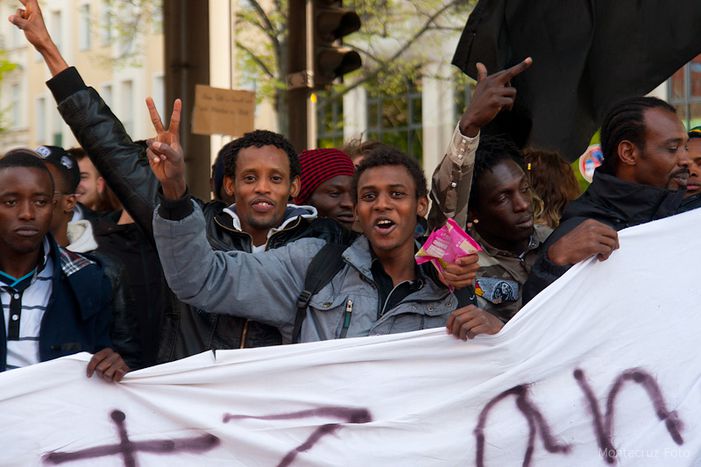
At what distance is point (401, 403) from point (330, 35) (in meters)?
5.48

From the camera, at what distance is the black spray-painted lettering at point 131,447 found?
3752mm

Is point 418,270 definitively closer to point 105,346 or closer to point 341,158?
point 105,346

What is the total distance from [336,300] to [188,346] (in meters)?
0.56

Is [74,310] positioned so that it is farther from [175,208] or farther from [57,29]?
[57,29]

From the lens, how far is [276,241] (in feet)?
14.3

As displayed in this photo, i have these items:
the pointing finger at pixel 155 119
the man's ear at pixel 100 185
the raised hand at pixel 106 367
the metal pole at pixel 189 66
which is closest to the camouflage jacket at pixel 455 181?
the pointing finger at pixel 155 119

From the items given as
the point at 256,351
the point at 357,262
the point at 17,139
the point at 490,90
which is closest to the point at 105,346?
the point at 256,351

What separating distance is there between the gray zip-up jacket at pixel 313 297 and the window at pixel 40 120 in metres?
19.9

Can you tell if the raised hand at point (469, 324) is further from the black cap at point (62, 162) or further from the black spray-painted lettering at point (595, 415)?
the black cap at point (62, 162)

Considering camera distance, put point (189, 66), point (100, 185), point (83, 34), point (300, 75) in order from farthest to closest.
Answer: point (83, 34) → point (300, 75) → point (189, 66) → point (100, 185)

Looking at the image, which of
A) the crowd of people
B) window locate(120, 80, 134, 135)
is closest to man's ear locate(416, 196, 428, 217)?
the crowd of people

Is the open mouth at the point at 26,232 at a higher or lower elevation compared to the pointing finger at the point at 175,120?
lower

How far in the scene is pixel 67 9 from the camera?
57.0 ft

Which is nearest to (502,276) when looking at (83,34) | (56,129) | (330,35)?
(330,35)
